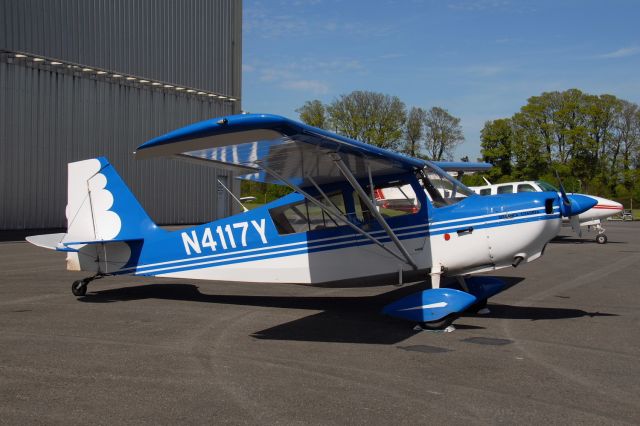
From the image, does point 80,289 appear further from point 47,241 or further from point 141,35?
point 141,35

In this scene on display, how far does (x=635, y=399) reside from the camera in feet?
15.5

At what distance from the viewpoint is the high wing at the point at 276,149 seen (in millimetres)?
5820

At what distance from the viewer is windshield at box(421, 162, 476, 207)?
27.3ft

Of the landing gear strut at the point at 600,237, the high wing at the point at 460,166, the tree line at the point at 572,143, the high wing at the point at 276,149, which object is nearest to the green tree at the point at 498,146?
the tree line at the point at 572,143

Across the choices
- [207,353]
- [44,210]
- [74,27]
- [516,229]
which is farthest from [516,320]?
[74,27]

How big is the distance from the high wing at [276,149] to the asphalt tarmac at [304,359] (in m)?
1.98

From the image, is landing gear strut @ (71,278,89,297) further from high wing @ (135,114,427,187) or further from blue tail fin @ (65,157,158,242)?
high wing @ (135,114,427,187)

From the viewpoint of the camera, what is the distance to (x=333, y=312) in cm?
883

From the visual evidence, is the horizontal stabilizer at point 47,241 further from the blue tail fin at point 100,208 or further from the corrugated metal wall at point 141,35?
the corrugated metal wall at point 141,35

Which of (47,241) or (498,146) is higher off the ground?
(498,146)

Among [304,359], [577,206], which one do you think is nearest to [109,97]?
[577,206]

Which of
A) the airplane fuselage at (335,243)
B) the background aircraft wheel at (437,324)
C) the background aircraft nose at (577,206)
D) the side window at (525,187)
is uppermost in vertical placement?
the side window at (525,187)

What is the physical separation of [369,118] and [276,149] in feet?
195

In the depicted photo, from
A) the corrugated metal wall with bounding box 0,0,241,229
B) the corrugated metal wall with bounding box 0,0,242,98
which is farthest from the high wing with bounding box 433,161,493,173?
the corrugated metal wall with bounding box 0,0,242,98
